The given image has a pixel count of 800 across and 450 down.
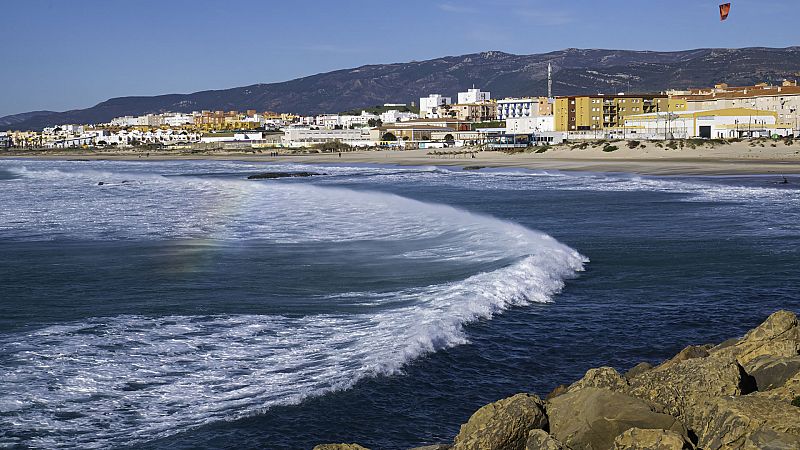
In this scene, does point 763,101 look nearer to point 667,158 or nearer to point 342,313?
point 667,158

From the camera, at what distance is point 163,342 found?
10672 millimetres

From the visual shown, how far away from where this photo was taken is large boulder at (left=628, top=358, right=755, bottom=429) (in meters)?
6.32

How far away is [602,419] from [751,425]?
921mm

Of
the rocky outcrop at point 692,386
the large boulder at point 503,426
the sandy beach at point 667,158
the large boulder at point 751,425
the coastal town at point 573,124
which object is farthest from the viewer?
the coastal town at point 573,124

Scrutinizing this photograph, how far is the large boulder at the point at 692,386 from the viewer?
632 centimetres

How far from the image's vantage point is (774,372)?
6.91 metres

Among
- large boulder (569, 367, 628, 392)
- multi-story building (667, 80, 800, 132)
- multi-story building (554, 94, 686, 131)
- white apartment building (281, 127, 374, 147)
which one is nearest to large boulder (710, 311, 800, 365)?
large boulder (569, 367, 628, 392)

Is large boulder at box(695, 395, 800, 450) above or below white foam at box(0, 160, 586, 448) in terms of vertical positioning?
above

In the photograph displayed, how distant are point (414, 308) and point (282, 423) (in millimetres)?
4738

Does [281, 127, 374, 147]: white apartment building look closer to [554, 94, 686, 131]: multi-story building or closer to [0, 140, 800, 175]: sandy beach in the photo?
[554, 94, 686, 131]: multi-story building

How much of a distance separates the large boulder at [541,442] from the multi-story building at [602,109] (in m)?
110

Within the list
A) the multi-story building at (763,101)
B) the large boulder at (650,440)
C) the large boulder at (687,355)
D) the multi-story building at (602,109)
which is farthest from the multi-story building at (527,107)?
the large boulder at (650,440)

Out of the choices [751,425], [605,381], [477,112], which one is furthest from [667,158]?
[477,112]

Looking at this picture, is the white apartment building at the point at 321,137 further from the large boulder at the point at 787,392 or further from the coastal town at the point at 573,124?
the large boulder at the point at 787,392
